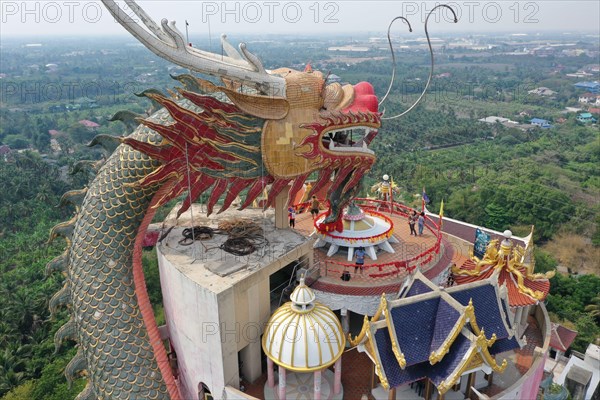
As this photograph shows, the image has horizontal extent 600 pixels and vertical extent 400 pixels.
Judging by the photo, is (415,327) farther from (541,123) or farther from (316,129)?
(541,123)

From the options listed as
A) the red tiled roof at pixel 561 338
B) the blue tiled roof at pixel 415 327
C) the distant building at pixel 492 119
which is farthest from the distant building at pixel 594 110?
the blue tiled roof at pixel 415 327

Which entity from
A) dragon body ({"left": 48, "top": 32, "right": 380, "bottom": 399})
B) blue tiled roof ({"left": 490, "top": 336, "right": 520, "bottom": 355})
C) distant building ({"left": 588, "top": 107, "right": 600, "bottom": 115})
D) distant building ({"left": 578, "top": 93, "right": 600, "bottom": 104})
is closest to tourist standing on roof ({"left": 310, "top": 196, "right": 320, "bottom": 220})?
dragon body ({"left": 48, "top": 32, "right": 380, "bottom": 399})

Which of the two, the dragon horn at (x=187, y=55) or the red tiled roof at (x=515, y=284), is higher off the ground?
the dragon horn at (x=187, y=55)

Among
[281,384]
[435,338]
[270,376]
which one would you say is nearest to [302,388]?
[281,384]

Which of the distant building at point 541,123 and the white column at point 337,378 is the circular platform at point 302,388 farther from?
the distant building at point 541,123

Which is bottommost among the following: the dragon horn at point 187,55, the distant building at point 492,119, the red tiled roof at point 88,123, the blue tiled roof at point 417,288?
the blue tiled roof at point 417,288

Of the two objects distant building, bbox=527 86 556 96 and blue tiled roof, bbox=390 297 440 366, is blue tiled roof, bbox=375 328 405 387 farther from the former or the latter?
distant building, bbox=527 86 556 96
